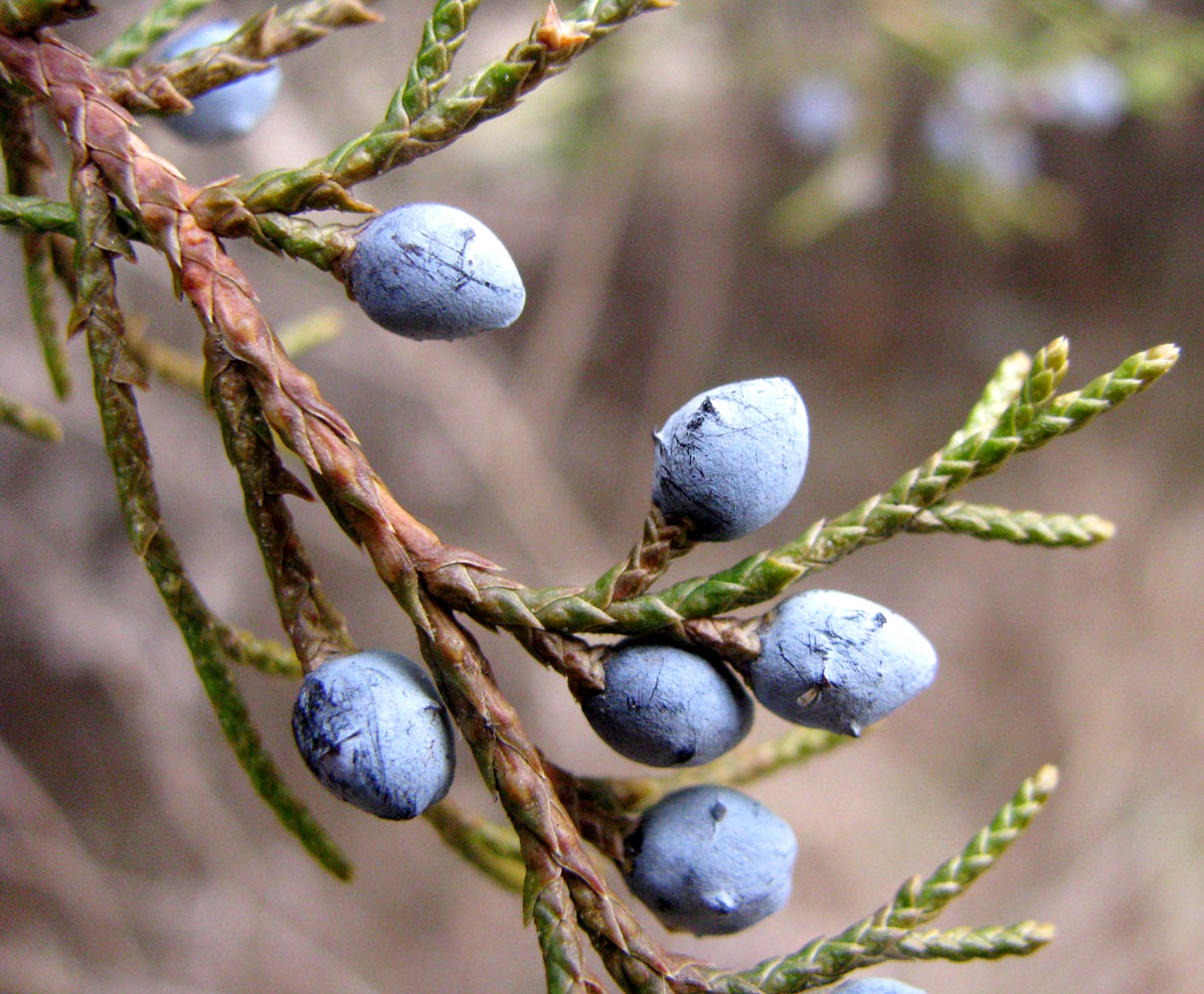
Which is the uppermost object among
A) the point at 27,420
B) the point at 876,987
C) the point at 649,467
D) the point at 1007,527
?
the point at 649,467

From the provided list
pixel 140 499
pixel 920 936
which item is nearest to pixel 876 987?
pixel 920 936

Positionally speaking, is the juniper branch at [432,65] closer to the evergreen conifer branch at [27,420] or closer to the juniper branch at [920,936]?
the evergreen conifer branch at [27,420]

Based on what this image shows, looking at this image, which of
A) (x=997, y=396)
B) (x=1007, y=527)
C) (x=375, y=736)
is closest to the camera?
(x=375, y=736)

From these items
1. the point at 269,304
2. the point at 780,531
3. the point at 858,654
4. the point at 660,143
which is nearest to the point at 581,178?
the point at 660,143

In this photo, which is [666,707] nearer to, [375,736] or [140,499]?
[375,736]

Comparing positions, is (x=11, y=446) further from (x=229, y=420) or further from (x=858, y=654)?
(x=858, y=654)

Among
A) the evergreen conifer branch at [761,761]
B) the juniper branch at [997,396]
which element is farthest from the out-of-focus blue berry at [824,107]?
the evergreen conifer branch at [761,761]
